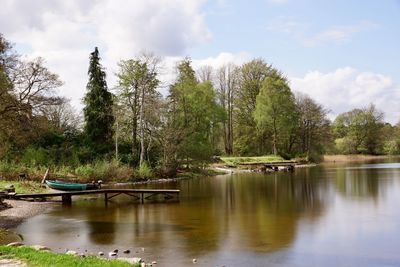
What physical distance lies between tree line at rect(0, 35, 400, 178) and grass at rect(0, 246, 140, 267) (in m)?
16.5

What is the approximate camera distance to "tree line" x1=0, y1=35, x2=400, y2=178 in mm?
34594

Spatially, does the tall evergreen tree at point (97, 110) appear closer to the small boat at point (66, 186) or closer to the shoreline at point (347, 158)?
the small boat at point (66, 186)

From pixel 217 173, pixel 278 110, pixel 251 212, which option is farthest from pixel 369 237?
pixel 278 110

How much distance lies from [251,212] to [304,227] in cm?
433

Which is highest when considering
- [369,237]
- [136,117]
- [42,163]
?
[136,117]

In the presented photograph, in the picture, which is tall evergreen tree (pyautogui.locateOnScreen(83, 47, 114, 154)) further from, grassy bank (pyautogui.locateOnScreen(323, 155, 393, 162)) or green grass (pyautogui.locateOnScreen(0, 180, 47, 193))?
grassy bank (pyautogui.locateOnScreen(323, 155, 393, 162))

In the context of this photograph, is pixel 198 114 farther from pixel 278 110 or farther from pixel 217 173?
pixel 278 110

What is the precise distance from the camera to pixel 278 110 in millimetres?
68125

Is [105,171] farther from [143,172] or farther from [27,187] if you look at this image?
[27,187]

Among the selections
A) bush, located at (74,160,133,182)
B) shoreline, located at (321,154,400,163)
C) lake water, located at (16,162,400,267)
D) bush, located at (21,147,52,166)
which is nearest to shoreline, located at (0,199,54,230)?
lake water, located at (16,162,400,267)

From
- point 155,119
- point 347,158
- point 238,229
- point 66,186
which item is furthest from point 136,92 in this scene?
point 347,158

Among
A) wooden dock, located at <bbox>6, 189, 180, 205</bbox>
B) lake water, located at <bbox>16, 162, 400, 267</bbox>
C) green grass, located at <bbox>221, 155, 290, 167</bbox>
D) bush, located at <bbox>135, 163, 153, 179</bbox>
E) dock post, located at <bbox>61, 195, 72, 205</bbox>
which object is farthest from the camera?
green grass, located at <bbox>221, 155, 290, 167</bbox>

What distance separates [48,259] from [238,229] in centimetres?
858

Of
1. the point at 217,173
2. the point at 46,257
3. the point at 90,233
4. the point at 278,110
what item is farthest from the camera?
the point at 278,110
